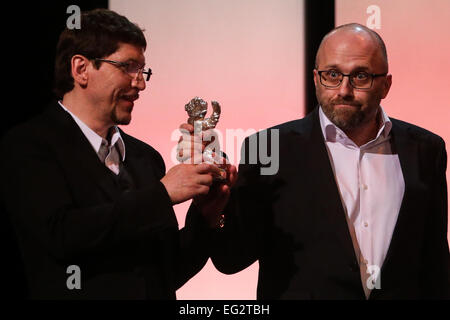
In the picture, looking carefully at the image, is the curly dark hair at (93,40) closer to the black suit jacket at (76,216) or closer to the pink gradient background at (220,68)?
the black suit jacket at (76,216)

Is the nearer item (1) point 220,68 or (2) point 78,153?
(2) point 78,153

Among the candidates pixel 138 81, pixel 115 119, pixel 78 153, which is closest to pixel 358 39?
pixel 138 81

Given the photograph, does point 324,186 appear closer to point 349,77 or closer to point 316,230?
point 316,230

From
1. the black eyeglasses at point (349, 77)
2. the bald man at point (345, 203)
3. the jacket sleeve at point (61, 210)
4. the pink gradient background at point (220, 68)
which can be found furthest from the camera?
the pink gradient background at point (220, 68)

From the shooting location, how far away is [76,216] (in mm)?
1708

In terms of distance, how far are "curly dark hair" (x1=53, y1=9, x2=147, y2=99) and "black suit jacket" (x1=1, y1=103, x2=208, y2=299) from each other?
4.9 inches

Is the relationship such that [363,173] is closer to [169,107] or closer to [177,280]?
[177,280]

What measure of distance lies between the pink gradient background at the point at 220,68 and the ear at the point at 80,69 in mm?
944

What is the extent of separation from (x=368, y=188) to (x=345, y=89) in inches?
14.0

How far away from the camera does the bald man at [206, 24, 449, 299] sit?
2.04 metres

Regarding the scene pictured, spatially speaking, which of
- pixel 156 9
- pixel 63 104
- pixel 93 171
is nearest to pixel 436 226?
pixel 93 171

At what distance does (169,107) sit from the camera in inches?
115

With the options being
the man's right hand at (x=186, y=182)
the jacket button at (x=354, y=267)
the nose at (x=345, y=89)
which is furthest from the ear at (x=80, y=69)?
the jacket button at (x=354, y=267)

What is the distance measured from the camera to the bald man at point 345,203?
2.04m
